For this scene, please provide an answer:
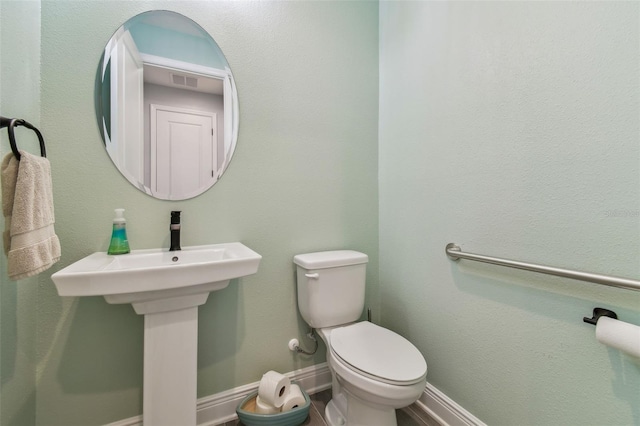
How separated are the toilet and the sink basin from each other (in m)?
0.44

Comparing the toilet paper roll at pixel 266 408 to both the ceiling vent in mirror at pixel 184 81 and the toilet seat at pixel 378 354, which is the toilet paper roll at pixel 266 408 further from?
the ceiling vent in mirror at pixel 184 81

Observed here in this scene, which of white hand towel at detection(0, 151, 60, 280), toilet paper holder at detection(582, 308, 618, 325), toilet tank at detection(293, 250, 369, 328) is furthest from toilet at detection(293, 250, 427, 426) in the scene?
white hand towel at detection(0, 151, 60, 280)

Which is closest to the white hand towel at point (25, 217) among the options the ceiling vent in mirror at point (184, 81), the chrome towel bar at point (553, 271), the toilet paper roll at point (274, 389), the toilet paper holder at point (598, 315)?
the ceiling vent in mirror at point (184, 81)

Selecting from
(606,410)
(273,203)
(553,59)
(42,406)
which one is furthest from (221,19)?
(606,410)

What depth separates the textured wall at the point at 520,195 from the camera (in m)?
0.74

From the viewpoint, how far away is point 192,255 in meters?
1.13

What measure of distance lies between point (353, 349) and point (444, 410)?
57 centimetres

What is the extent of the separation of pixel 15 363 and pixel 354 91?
193 cm

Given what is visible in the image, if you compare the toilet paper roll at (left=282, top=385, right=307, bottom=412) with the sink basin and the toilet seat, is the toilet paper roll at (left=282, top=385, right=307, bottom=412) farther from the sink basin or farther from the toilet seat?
the sink basin

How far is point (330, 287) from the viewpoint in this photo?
131 cm

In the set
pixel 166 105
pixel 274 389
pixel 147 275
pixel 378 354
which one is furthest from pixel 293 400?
pixel 166 105

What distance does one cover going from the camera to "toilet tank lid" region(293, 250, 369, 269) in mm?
1277

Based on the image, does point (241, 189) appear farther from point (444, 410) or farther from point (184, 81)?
point (444, 410)

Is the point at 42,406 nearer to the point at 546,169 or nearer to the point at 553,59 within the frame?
the point at 546,169
